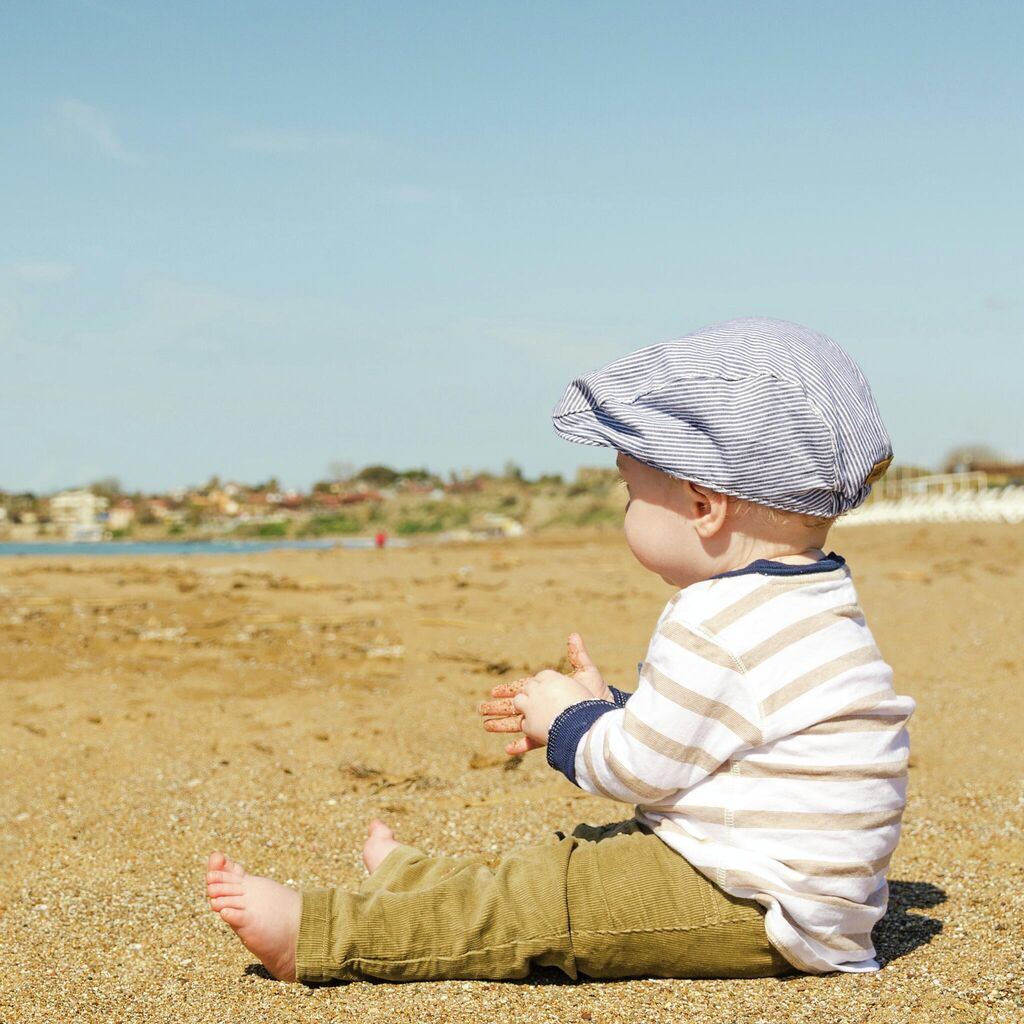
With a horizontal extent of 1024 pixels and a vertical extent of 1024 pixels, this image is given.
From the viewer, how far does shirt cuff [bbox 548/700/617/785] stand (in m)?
1.94

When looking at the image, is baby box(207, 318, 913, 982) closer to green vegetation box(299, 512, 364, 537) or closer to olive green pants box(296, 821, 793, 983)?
olive green pants box(296, 821, 793, 983)

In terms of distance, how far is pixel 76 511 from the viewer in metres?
25.7

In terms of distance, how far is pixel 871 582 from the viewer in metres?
8.30

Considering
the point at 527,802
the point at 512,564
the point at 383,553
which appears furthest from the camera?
the point at 383,553

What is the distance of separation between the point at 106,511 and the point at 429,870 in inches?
1023

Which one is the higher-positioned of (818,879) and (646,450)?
(646,450)

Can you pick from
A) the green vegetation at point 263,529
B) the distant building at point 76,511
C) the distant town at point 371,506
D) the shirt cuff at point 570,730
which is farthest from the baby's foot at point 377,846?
the green vegetation at point 263,529

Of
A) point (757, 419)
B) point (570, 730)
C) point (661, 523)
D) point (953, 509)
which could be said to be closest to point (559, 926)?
point (570, 730)

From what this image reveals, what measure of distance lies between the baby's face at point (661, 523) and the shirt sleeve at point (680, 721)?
149mm

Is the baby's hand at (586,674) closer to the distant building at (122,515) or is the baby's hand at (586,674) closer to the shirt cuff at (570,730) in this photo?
the shirt cuff at (570,730)

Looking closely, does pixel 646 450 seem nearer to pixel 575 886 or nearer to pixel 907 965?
pixel 575 886

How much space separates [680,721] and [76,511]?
26141 mm

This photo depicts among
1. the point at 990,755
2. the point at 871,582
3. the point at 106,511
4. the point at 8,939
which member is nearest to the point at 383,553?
the point at 871,582

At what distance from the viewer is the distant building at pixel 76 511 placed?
977 inches
